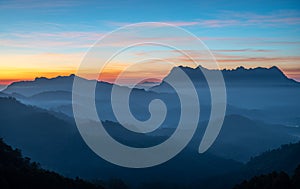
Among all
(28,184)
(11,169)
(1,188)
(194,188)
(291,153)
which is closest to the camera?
(1,188)

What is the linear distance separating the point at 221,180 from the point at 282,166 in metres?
30.7

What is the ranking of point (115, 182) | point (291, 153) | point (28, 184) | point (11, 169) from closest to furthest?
point (28, 184) < point (11, 169) < point (115, 182) < point (291, 153)

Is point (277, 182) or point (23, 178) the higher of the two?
point (277, 182)

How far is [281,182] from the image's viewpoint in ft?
238

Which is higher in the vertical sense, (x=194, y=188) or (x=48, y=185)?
(x=48, y=185)

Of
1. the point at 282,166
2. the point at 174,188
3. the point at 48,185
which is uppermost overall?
the point at 48,185

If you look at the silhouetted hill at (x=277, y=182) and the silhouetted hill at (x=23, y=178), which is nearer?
the silhouetted hill at (x=23, y=178)

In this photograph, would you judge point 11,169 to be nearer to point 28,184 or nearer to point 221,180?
point 28,184

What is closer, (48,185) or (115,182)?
(48,185)

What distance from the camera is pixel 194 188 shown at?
172 meters

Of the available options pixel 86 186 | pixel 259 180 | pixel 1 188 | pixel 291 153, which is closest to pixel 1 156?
pixel 86 186

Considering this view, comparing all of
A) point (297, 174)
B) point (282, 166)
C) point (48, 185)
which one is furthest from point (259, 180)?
point (282, 166)

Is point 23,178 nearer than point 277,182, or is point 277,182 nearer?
point 23,178

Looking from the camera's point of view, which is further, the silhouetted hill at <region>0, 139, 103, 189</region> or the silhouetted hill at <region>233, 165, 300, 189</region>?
the silhouetted hill at <region>233, 165, 300, 189</region>
